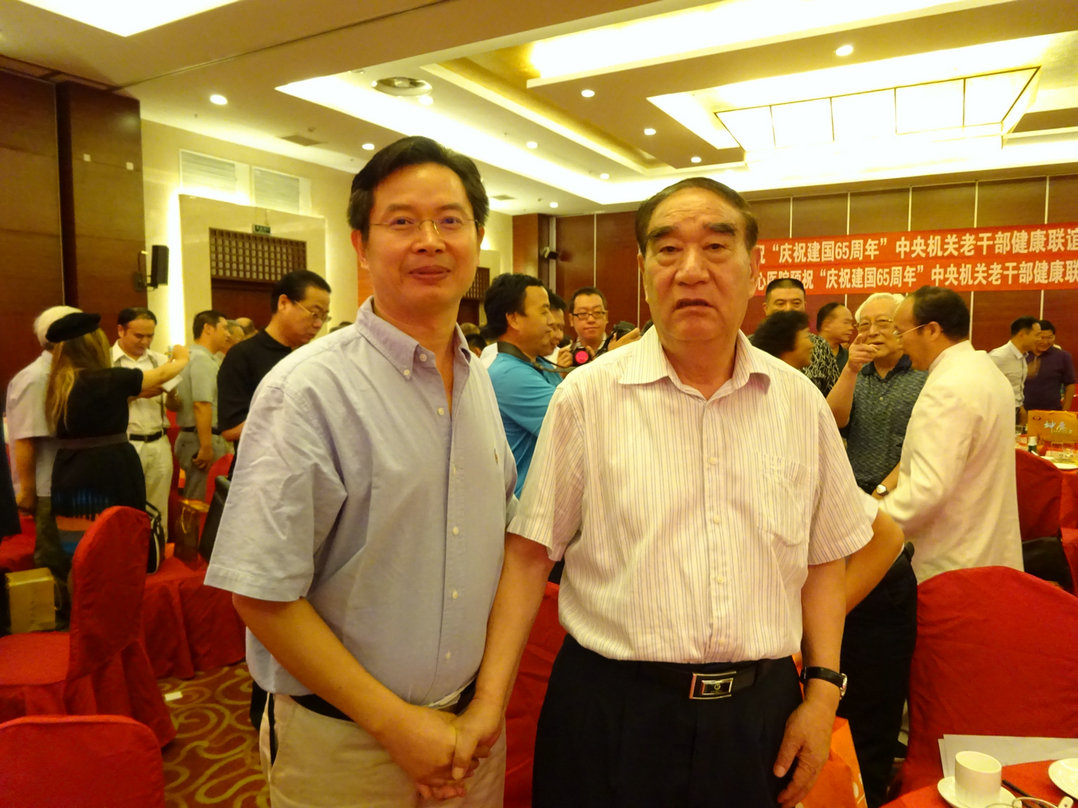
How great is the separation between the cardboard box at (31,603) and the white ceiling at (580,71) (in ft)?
10.9

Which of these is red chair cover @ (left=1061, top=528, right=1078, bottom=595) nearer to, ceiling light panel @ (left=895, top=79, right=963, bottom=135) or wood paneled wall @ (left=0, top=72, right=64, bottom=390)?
ceiling light panel @ (left=895, top=79, right=963, bottom=135)

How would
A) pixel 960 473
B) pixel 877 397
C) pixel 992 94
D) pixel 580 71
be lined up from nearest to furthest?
pixel 960 473 → pixel 877 397 → pixel 580 71 → pixel 992 94

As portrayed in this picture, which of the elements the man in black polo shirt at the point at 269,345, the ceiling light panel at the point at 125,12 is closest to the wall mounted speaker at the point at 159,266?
the ceiling light panel at the point at 125,12

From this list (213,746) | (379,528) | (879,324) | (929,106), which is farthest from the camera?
(929,106)

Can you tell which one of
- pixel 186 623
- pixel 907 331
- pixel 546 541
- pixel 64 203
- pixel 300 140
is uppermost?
pixel 300 140

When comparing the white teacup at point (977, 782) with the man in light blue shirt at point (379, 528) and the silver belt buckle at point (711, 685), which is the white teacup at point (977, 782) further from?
the man in light blue shirt at point (379, 528)

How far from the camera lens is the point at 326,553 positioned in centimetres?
106

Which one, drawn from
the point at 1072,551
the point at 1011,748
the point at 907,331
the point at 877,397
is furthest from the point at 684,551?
the point at 1072,551

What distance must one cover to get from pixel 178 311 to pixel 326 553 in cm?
642

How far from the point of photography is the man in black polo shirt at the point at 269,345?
3.19 metres

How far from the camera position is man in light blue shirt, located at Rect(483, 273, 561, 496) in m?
2.38

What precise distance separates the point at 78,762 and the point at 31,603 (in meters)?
1.95

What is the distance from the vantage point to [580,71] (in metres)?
5.53

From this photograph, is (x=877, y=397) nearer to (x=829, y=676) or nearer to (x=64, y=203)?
(x=829, y=676)
